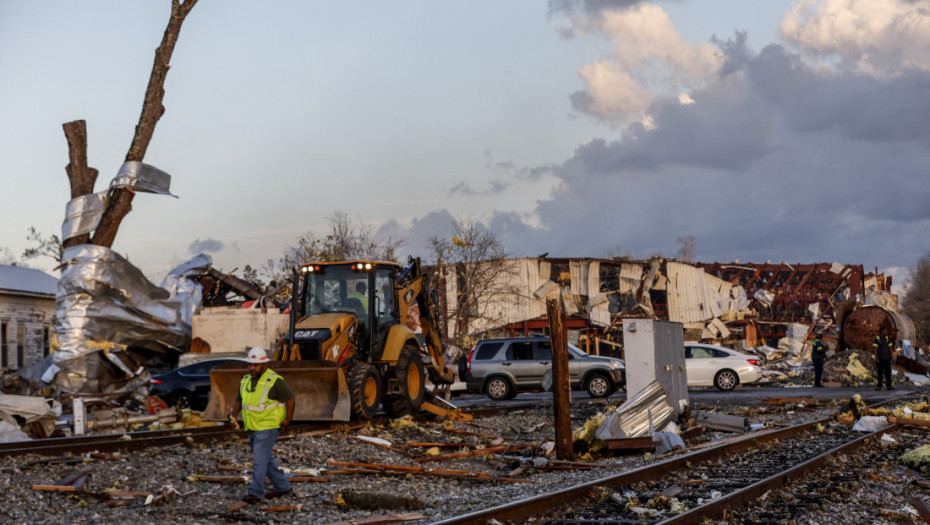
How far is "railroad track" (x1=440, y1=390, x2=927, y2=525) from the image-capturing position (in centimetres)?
775

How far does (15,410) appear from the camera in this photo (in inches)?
607

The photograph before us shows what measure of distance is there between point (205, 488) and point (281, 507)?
1547mm

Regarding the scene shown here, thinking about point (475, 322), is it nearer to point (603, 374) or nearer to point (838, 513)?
point (603, 374)

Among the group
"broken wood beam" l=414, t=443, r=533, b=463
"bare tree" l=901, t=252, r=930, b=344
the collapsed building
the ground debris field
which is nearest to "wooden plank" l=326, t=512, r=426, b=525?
the ground debris field

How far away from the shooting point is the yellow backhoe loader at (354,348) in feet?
49.0

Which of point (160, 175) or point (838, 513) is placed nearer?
point (838, 513)

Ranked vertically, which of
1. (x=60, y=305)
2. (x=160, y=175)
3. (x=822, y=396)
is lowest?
(x=822, y=396)

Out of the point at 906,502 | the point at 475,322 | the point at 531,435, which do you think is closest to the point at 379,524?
the point at 906,502

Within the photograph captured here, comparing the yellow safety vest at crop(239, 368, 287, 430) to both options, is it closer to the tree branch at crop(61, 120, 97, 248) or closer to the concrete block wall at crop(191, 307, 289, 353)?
the tree branch at crop(61, 120, 97, 248)

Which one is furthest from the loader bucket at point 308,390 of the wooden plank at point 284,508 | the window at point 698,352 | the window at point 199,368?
the window at point 698,352

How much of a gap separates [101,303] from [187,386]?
8062 millimetres

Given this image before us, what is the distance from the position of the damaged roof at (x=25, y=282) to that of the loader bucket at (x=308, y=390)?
2038 centimetres

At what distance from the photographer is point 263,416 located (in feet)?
30.8

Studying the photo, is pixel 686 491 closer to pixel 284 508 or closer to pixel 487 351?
pixel 284 508
